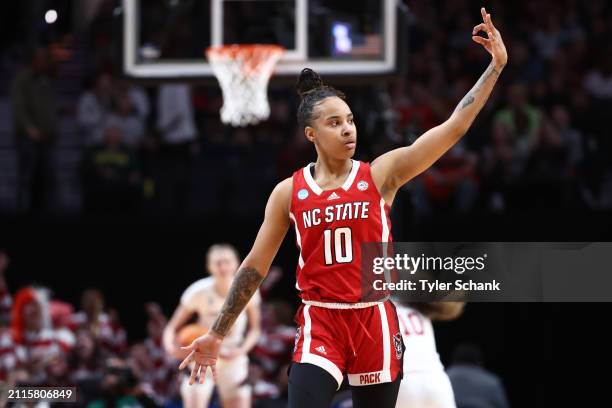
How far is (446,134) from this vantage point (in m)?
5.71

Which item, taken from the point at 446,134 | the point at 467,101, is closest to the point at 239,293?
the point at 446,134

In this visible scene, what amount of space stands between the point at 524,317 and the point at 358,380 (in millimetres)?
7976

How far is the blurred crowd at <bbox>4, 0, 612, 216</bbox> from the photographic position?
1358 cm

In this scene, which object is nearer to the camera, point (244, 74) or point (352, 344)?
point (352, 344)

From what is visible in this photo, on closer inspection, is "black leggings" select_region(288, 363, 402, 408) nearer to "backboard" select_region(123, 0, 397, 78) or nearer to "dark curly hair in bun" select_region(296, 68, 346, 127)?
"dark curly hair in bun" select_region(296, 68, 346, 127)

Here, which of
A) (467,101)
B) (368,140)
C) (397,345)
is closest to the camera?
(467,101)

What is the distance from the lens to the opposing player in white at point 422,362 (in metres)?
7.50

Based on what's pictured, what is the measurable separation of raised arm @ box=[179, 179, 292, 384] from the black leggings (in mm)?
495

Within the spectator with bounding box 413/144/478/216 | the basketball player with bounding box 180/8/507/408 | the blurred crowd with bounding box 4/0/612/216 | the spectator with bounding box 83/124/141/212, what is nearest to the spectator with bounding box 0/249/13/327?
the blurred crowd with bounding box 4/0/612/216

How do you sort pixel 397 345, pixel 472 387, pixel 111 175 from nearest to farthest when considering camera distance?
pixel 397 345
pixel 472 387
pixel 111 175

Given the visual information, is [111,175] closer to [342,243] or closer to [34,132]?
[34,132]

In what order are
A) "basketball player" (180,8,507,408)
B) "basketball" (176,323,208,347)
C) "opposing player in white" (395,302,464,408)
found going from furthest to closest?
1. "basketball" (176,323,208,347)
2. "opposing player in white" (395,302,464,408)
3. "basketball player" (180,8,507,408)

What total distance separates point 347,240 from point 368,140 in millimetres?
6417

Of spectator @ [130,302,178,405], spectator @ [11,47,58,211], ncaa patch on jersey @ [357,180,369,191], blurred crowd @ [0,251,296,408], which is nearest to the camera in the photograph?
ncaa patch on jersey @ [357,180,369,191]
